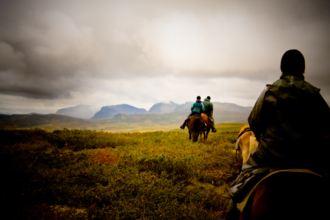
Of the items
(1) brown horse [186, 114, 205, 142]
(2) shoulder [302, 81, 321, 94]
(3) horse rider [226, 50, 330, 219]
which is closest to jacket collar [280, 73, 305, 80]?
(3) horse rider [226, 50, 330, 219]

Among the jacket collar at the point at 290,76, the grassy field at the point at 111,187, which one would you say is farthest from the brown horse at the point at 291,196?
the grassy field at the point at 111,187

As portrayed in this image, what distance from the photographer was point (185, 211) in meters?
4.05

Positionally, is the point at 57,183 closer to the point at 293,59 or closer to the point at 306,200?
the point at 306,200

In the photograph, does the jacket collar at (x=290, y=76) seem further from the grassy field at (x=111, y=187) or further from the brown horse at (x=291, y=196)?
the grassy field at (x=111, y=187)

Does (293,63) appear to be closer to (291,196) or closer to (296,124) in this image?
(296,124)

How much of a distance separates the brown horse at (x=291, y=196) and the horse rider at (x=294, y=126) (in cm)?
25

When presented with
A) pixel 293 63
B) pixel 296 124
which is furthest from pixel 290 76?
pixel 296 124

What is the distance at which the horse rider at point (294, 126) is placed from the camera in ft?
7.90

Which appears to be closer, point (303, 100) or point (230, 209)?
point (303, 100)

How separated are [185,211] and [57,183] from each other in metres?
4.33

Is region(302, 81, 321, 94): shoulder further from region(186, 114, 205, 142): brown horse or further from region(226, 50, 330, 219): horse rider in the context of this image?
region(186, 114, 205, 142): brown horse

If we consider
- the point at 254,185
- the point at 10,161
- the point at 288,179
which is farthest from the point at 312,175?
the point at 10,161

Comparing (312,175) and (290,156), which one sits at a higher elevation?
(290,156)

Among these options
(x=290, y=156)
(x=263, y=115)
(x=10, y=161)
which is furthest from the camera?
(x=10, y=161)
